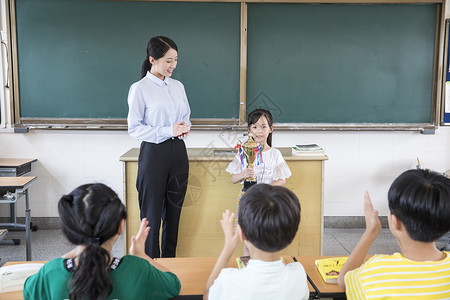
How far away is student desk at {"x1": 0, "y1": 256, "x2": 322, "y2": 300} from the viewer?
1455 mm

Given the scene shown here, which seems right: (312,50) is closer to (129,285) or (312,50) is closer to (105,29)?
(105,29)

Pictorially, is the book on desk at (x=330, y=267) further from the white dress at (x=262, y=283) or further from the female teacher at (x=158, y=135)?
the female teacher at (x=158, y=135)

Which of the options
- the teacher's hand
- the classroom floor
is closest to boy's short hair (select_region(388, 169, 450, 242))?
the teacher's hand

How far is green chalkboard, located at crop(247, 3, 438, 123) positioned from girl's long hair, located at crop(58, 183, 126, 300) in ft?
9.88

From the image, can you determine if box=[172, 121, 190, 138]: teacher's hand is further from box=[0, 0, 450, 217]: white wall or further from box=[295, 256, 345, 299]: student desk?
box=[0, 0, 450, 217]: white wall

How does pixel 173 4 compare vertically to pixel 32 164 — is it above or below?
above

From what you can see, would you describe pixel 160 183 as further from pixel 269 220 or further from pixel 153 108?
pixel 269 220

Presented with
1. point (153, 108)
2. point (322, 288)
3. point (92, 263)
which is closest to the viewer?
point (92, 263)

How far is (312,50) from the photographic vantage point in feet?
13.5

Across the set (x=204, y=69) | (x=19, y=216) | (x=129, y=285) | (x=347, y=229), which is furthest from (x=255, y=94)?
(x=129, y=285)

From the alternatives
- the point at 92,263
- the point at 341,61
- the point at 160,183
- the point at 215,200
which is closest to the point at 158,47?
the point at 160,183

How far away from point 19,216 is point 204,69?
8.09 ft

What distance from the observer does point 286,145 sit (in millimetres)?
4230

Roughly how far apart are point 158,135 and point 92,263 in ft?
5.09
